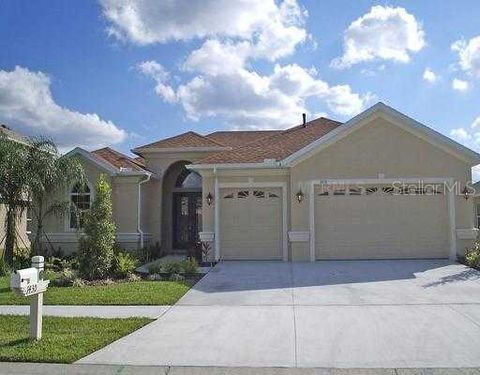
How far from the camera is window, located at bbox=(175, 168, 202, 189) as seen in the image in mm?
21672

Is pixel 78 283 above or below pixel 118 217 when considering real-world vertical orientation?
below

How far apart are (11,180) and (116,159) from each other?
→ 589 centimetres

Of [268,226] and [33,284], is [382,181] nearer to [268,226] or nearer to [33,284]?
[268,226]

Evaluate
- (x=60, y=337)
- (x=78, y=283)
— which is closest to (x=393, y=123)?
(x=78, y=283)

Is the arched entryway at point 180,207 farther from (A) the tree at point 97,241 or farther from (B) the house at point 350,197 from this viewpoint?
(A) the tree at point 97,241

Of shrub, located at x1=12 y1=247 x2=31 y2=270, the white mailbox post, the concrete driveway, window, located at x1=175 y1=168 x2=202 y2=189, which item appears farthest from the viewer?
window, located at x1=175 y1=168 x2=202 y2=189

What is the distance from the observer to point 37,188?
51.8ft

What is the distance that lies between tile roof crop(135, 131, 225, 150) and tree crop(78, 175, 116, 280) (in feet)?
24.5

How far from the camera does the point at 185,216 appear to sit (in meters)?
21.8

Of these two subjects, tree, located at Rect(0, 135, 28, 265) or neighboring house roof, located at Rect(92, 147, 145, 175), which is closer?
tree, located at Rect(0, 135, 28, 265)

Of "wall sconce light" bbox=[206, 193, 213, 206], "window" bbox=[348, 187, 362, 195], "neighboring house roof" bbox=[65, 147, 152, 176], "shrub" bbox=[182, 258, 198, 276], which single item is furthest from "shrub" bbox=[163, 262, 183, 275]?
"window" bbox=[348, 187, 362, 195]

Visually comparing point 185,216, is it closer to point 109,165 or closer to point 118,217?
point 118,217

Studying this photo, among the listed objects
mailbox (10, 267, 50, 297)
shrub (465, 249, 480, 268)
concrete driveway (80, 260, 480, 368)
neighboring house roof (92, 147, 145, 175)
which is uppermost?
neighboring house roof (92, 147, 145, 175)

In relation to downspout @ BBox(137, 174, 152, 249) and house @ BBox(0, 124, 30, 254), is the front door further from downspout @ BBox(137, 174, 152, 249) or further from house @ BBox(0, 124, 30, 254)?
house @ BBox(0, 124, 30, 254)
